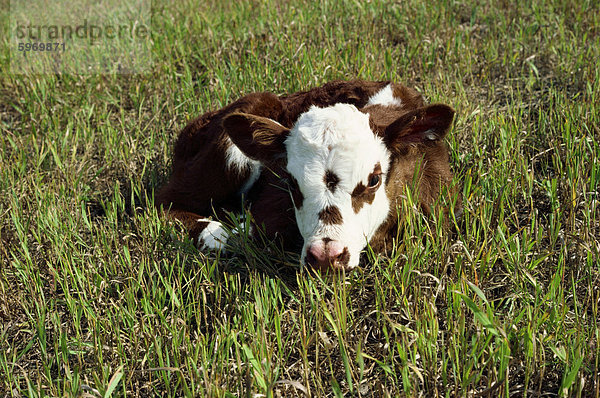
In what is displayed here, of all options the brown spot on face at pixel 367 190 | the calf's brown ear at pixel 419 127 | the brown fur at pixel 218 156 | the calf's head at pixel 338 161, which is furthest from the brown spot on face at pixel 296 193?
the brown fur at pixel 218 156

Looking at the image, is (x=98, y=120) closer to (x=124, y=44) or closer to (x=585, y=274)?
(x=124, y=44)

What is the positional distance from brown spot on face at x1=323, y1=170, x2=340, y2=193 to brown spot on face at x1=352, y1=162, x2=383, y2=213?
0.33 ft

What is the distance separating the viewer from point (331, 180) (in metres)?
3.30

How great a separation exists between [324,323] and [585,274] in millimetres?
Answer: 1277

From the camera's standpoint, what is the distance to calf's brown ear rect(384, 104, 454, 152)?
11.3 feet

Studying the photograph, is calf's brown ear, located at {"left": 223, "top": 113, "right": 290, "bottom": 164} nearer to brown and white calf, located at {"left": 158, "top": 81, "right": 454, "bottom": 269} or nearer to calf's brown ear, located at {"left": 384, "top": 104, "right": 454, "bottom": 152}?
brown and white calf, located at {"left": 158, "top": 81, "right": 454, "bottom": 269}

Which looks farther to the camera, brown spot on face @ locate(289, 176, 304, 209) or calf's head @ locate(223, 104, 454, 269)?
brown spot on face @ locate(289, 176, 304, 209)

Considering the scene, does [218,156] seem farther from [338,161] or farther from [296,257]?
[338,161]

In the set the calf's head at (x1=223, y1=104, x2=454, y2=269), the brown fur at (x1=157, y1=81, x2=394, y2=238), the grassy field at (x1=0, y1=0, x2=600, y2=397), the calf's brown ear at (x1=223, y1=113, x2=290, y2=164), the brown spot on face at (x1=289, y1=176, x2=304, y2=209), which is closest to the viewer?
the grassy field at (x1=0, y1=0, x2=600, y2=397)

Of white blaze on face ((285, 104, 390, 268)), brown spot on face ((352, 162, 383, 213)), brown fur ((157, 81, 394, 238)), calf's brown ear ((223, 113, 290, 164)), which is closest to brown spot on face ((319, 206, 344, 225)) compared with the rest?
white blaze on face ((285, 104, 390, 268))

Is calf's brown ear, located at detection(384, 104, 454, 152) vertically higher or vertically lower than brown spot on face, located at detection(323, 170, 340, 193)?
higher

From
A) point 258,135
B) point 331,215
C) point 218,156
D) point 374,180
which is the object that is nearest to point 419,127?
point 374,180

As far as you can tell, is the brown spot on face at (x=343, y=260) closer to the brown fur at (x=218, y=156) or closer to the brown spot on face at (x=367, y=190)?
the brown spot on face at (x=367, y=190)

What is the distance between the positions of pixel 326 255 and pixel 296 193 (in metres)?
0.45
